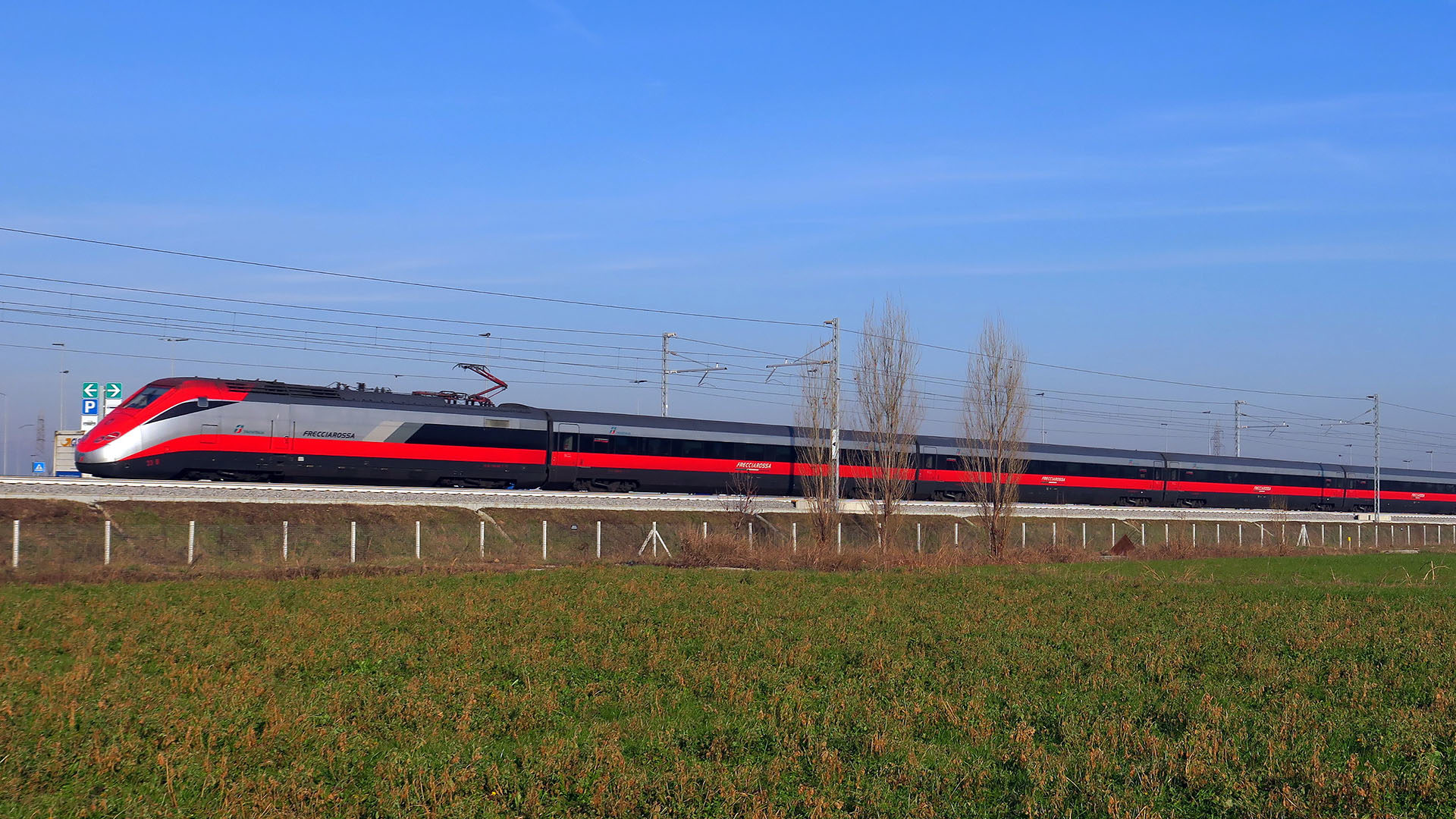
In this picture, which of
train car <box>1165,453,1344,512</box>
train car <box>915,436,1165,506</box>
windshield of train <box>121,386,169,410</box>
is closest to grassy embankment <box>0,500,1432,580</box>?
train car <box>915,436,1165,506</box>

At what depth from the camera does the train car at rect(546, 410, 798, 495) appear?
4941cm

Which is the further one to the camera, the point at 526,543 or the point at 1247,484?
the point at 1247,484

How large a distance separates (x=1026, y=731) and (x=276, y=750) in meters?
8.38

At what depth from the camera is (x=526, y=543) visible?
144 ft

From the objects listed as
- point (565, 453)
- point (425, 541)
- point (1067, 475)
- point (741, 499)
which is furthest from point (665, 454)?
point (1067, 475)

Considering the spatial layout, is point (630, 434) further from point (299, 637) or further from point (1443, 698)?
point (1443, 698)

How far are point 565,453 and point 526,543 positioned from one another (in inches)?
253

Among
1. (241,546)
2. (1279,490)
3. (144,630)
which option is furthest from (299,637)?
(1279,490)

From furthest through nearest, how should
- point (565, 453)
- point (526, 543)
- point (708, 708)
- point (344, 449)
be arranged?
point (565, 453), point (526, 543), point (344, 449), point (708, 708)

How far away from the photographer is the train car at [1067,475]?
193ft

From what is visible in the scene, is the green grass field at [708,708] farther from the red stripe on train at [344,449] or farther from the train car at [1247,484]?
the train car at [1247,484]

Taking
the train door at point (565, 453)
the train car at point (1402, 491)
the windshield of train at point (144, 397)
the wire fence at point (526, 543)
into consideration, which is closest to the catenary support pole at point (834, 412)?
the wire fence at point (526, 543)

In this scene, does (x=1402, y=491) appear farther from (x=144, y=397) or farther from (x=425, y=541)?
(x=144, y=397)

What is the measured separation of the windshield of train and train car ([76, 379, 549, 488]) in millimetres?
45
